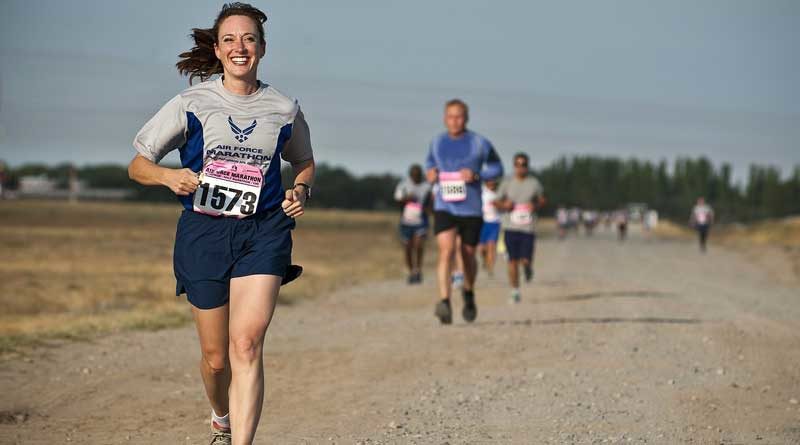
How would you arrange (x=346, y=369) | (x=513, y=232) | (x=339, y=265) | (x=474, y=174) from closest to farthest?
(x=346, y=369), (x=474, y=174), (x=513, y=232), (x=339, y=265)

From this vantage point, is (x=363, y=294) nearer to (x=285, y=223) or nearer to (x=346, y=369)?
(x=346, y=369)

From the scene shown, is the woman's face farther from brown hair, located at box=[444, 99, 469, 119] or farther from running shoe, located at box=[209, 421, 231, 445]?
brown hair, located at box=[444, 99, 469, 119]

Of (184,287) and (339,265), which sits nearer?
(184,287)

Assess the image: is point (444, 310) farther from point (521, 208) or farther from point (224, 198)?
point (224, 198)

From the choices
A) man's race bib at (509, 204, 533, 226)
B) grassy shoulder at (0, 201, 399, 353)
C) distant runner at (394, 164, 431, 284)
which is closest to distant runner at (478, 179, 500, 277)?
distant runner at (394, 164, 431, 284)

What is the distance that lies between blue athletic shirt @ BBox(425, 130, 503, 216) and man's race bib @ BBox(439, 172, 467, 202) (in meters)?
0.04

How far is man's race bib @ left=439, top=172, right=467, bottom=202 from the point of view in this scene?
12.2 m

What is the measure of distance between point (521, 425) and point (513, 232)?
9.64 metres

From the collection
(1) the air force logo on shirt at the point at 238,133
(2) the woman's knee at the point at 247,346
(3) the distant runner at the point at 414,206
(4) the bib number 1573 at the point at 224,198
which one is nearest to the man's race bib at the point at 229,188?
(4) the bib number 1573 at the point at 224,198

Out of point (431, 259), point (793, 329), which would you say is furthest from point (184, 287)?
point (431, 259)

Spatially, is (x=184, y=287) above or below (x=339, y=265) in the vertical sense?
above

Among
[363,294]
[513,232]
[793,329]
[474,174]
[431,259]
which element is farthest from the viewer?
[431,259]

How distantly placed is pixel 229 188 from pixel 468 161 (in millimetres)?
6657

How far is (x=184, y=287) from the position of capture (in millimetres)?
5996
